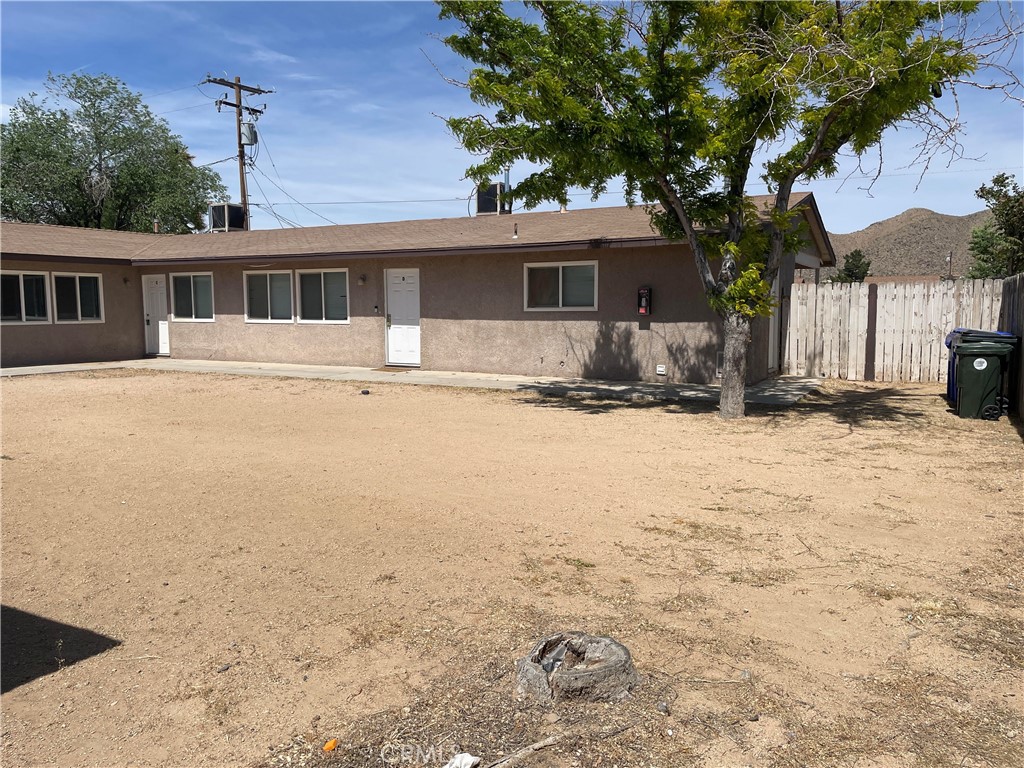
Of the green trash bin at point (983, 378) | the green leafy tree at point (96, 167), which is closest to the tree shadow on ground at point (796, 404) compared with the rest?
the green trash bin at point (983, 378)

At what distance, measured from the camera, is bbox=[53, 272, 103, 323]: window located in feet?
67.0

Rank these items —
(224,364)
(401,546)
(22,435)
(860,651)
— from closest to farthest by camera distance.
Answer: (860,651) < (401,546) < (22,435) < (224,364)

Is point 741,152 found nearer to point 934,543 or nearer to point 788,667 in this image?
point 934,543

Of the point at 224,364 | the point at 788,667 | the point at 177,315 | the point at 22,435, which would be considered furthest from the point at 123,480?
the point at 177,315

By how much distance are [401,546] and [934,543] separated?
12.7ft

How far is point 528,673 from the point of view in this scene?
11.7 ft

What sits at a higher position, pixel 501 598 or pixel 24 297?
pixel 24 297

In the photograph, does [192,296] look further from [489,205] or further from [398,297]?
[489,205]

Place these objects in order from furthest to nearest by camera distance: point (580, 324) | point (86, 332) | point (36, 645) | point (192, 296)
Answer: point (192, 296)
point (86, 332)
point (580, 324)
point (36, 645)

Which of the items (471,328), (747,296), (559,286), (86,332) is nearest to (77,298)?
(86,332)

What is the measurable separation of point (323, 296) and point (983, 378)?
1467 centimetres

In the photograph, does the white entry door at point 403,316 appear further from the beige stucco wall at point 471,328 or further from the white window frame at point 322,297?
the white window frame at point 322,297

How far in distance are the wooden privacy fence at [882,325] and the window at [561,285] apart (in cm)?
433

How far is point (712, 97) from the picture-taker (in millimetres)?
11062
